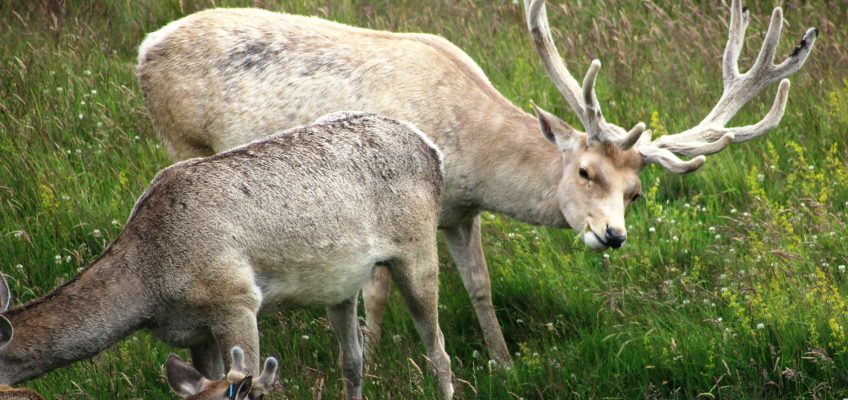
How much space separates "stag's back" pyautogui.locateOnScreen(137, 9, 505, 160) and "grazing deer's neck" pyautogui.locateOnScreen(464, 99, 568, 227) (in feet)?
0.68

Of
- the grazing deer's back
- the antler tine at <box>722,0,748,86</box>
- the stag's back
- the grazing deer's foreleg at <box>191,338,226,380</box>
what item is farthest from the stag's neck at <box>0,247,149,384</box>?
the antler tine at <box>722,0,748,86</box>

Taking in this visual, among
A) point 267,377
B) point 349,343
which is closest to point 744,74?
point 349,343

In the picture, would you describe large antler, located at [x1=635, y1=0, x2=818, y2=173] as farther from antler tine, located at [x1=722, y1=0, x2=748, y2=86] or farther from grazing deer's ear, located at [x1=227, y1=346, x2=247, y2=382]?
grazing deer's ear, located at [x1=227, y1=346, x2=247, y2=382]

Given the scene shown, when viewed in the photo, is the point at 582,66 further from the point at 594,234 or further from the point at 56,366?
the point at 56,366

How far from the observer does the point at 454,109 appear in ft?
23.5

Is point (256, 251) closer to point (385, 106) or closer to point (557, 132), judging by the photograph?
point (385, 106)

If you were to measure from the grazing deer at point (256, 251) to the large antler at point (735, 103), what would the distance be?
1211 millimetres

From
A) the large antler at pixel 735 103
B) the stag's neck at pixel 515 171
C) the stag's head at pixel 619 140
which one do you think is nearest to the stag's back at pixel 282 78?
the stag's neck at pixel 515 171

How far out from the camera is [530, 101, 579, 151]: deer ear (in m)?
6.84

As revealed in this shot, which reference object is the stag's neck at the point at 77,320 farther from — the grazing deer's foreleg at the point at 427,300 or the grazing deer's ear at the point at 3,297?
the grazing deer's foreleg at the point at 427,300

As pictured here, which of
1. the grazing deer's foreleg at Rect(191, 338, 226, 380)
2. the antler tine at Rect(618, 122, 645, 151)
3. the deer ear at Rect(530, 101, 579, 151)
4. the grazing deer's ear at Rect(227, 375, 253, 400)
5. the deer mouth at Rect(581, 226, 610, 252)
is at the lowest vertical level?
the grazing deer's foreleg at Rect(191, 338, 226, 380)

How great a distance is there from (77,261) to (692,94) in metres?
4.26

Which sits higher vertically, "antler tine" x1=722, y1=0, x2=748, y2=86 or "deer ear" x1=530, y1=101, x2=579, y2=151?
"antler tine" x1=722, y1=0, x2=748, y2=86

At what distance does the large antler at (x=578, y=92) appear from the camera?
21.5 ft
